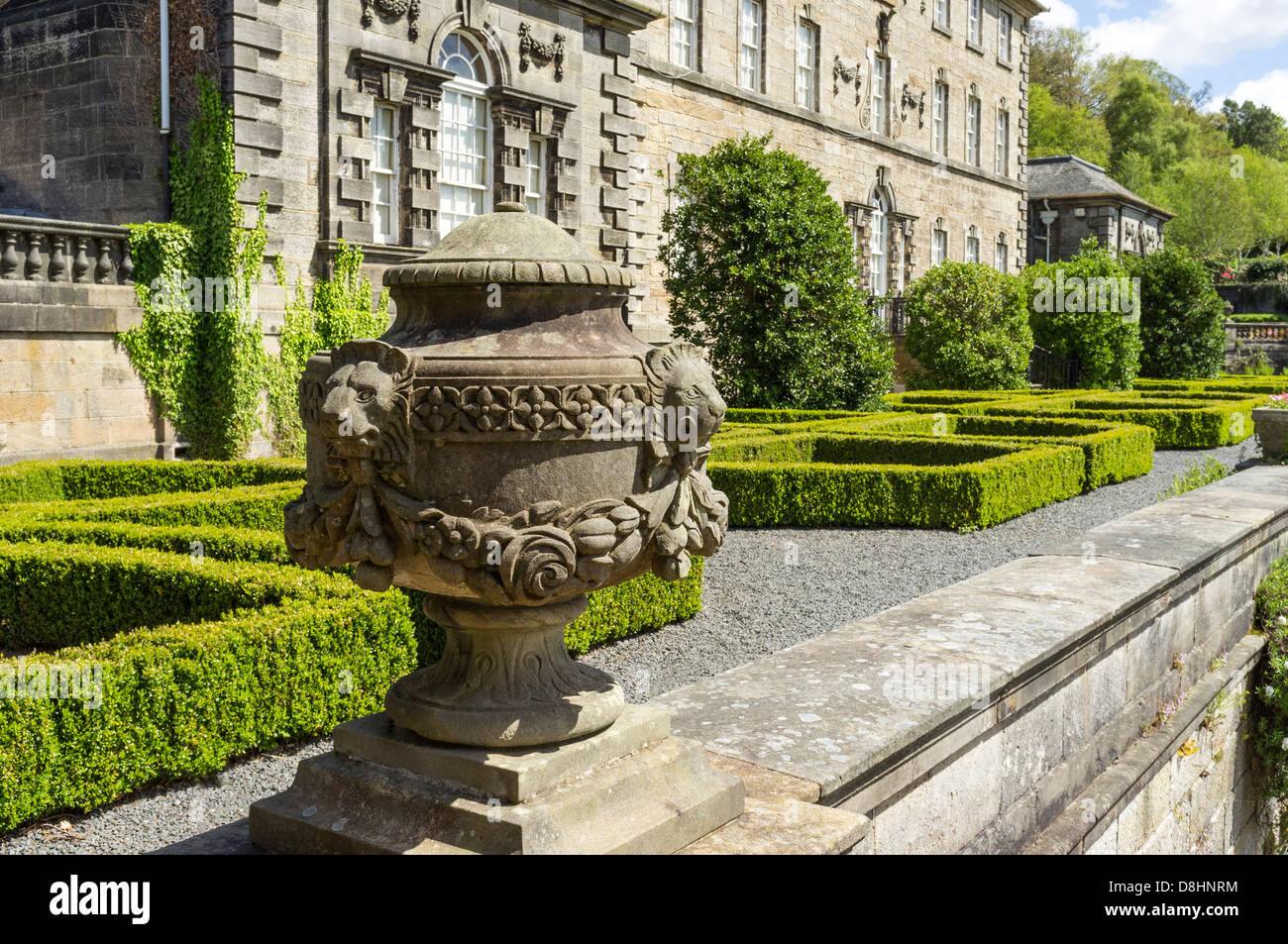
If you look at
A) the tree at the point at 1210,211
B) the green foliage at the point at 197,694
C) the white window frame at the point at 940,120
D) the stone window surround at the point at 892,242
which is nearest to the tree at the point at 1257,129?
the tree at the point at 1210,211

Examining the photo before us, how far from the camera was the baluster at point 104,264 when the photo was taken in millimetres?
11484

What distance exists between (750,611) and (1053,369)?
21.5 m

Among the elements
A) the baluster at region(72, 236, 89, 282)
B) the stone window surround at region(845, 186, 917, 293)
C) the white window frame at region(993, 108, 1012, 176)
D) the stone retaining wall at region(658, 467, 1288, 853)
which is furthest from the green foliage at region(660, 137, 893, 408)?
the white window frame at region(993, 108, 1012, 176)

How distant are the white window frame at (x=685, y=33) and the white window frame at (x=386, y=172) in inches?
333

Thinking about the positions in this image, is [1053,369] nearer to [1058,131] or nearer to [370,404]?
[370,404]

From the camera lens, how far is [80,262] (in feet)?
36.7

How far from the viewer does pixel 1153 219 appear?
48.2 m

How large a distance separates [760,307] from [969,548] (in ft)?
28.4

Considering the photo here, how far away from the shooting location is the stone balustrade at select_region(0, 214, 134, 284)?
1055 centimetres

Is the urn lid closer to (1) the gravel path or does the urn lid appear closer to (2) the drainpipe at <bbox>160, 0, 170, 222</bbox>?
(1) the gravel path

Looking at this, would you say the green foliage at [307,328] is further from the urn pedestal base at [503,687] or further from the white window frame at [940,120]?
the white window frame at [940,120]
